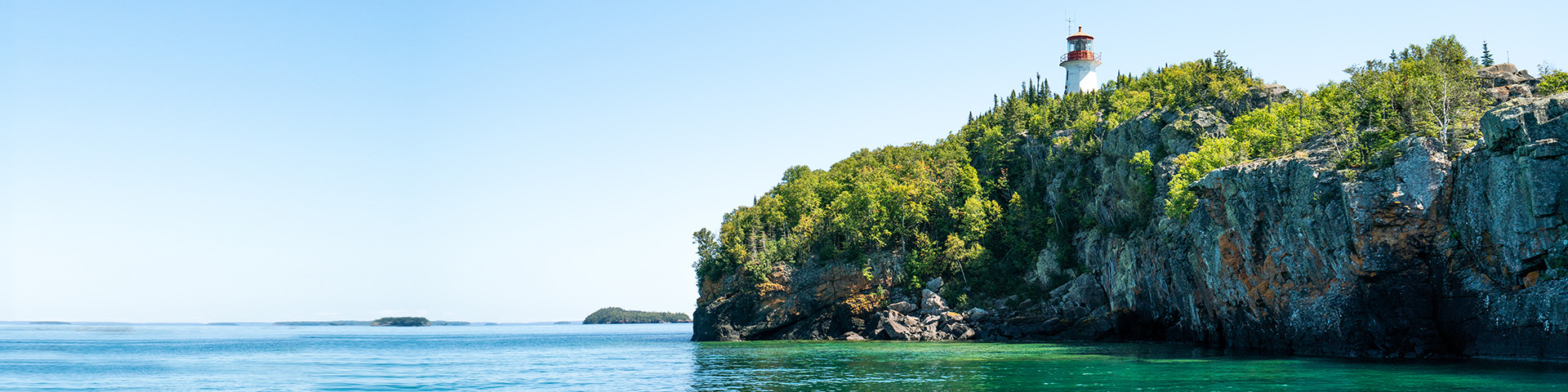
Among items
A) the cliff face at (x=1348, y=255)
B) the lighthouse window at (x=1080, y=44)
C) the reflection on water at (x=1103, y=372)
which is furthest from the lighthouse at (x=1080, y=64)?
the reflection on water at (x=1103, y=372)

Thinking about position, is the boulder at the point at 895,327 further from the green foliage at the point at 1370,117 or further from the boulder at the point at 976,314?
the green foliage at the point at 1370,117

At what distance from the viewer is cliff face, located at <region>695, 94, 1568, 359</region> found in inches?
1246

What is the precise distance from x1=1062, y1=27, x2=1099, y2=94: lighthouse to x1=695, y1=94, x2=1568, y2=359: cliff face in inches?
1400

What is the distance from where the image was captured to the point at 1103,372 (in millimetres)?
33406

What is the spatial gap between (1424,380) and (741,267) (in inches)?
2426

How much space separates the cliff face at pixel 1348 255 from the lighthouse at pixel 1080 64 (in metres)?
35.6

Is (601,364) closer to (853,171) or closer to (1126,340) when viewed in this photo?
(1126,340)

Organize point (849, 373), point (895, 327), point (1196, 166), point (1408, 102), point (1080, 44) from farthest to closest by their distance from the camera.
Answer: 1. point (1080, 44)
2. point (895, 327)
3. point (1196, 166)
4. point (1408, 102)
5. point (849, 373)

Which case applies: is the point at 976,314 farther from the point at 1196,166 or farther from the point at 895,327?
the point at 1196,166

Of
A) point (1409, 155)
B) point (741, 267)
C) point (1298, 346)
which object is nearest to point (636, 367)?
point (1298, 346)

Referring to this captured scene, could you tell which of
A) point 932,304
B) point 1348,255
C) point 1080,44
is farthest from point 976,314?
point 1080,44

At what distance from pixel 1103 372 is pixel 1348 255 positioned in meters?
13.4

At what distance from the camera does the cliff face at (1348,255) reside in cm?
3164

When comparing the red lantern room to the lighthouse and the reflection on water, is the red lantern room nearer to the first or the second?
the lighthouse
